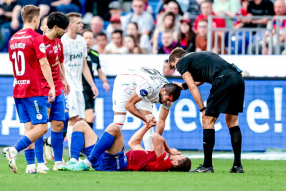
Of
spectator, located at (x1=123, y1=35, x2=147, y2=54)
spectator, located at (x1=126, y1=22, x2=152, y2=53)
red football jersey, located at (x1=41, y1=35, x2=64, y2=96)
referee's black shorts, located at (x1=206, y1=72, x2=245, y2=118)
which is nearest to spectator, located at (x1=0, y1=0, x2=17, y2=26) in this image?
spectator, located at (x1=126, y1=22, x2=152, y2=53)

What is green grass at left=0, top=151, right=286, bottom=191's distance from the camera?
5625 millimetres

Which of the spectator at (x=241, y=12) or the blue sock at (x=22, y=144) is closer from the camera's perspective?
the blue sock at (x=22, y=144)

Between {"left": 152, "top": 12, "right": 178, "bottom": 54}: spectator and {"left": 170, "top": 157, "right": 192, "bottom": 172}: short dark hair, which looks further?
{"left": 152, "top": 12, "right": 178, "bottom": 54}: spectator

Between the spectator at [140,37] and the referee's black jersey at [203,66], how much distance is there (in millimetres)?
7410

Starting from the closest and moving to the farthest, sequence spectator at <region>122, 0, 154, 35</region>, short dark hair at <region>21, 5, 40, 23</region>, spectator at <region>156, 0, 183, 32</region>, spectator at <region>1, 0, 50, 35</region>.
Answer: short dark hair at <region>21, 5, 40, 23</region> < spectator at <region>156, 0, 183, 32</region> < spectator at <region>122, 0, 154, 35</region> < spectator at <region>1, 0, 50, 35</region>

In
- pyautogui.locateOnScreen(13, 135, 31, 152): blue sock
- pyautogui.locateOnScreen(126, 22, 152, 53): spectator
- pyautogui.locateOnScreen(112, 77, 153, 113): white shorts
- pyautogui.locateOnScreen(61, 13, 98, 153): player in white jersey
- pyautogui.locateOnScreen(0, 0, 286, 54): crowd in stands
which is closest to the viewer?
pyautogui.locateOnScreen(13, 135, 31, 152): blue sock

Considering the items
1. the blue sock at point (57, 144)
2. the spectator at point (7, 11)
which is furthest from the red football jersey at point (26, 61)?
the spectator at point (7, 11)

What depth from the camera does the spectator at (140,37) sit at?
14.9 metres

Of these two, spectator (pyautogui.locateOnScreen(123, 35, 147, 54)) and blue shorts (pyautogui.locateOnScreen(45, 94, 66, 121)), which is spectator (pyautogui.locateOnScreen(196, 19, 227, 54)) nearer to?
spectator (pyautogui.locateOnScreen(123, 35, 147, 54))

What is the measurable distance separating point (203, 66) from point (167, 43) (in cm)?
685

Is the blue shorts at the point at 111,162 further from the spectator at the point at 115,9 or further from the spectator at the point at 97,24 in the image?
the spectator at the point at 115,9

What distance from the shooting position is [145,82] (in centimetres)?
768

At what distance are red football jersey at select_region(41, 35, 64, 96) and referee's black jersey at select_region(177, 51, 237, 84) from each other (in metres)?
1.67

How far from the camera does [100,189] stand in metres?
5.44
